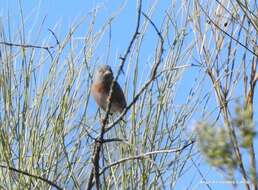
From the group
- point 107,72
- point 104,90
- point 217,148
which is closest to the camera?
point 217,148

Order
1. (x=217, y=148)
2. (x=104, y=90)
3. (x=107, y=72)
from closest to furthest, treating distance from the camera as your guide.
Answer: (x=217, y=148) → (x=107, y=72) → (x=104, y=90)

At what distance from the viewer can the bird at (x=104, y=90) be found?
3.10 metres

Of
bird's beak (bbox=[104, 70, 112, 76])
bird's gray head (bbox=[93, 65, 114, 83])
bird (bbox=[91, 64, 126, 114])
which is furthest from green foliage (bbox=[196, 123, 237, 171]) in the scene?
bird's beak (bbox=[104, 70, 112, 76])

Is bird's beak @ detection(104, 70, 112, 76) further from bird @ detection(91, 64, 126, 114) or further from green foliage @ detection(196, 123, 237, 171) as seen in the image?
green foliage @ detection(196, 123, 237, 171)

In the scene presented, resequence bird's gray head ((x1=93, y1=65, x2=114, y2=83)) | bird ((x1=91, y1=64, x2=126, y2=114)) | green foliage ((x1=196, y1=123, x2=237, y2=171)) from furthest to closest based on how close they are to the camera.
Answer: bird's gray head ((x1=93, y1=65, x2=114, y2=83)), bird ((x1=91, y1=64, x2=126, y2=114)), green foliage ((x1=196, y1=123, x2=237, y2=171))

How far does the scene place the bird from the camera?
3104 millimetres

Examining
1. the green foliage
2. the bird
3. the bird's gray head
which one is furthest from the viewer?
the bird's gray head

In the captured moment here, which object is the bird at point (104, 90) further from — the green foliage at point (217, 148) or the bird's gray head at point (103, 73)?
the green foliage at point (217, 148)

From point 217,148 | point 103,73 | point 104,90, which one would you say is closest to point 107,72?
point 103,73

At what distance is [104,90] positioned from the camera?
3738mm

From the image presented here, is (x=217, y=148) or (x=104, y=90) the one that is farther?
(x=104, y=90)

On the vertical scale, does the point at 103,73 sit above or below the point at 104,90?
above

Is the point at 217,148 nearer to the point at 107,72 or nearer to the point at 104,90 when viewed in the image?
the point at 107,72

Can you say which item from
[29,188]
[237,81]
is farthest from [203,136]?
[29,188]
